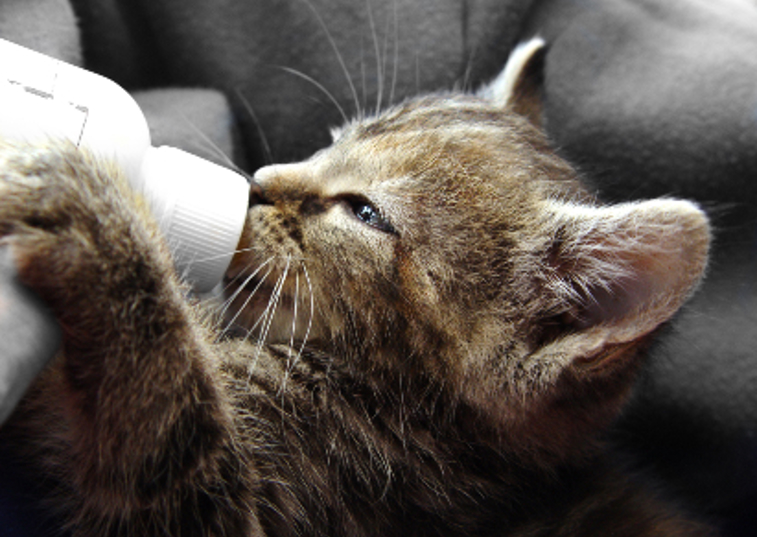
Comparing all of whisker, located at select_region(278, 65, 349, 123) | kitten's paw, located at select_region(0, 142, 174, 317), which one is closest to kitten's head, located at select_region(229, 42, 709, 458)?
kitten's paw, located at select_region(0, 142, 174, 317)

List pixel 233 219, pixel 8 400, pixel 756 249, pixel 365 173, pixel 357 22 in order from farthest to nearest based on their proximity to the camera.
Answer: pixel 357 22, pixel 756 249, pixel 365 173, pixel 233 219, pixel 8 400

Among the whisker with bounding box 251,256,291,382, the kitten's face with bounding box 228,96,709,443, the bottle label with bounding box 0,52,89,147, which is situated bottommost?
the whisker with bounding box 251,256,291,382

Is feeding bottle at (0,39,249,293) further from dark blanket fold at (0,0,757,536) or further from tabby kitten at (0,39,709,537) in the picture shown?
dark blanket fold at (0,0,757,536)

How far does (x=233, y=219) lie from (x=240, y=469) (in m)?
0.43

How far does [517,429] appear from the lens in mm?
1209

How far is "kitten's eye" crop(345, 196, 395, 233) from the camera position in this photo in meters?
Answer: 1.26

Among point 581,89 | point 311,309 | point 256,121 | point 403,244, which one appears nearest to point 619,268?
point 403,244

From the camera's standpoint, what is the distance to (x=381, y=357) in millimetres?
1198

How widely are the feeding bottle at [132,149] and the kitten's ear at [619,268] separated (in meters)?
0.62

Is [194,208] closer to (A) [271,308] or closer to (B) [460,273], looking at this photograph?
(A) [271,308]

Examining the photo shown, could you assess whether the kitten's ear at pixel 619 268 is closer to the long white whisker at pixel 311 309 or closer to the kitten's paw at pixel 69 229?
the long white whisker at pixel 311 309

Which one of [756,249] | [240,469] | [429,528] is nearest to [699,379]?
[756,249]

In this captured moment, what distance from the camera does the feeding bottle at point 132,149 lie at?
96 centimetres

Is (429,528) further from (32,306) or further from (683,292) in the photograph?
(32,306)
